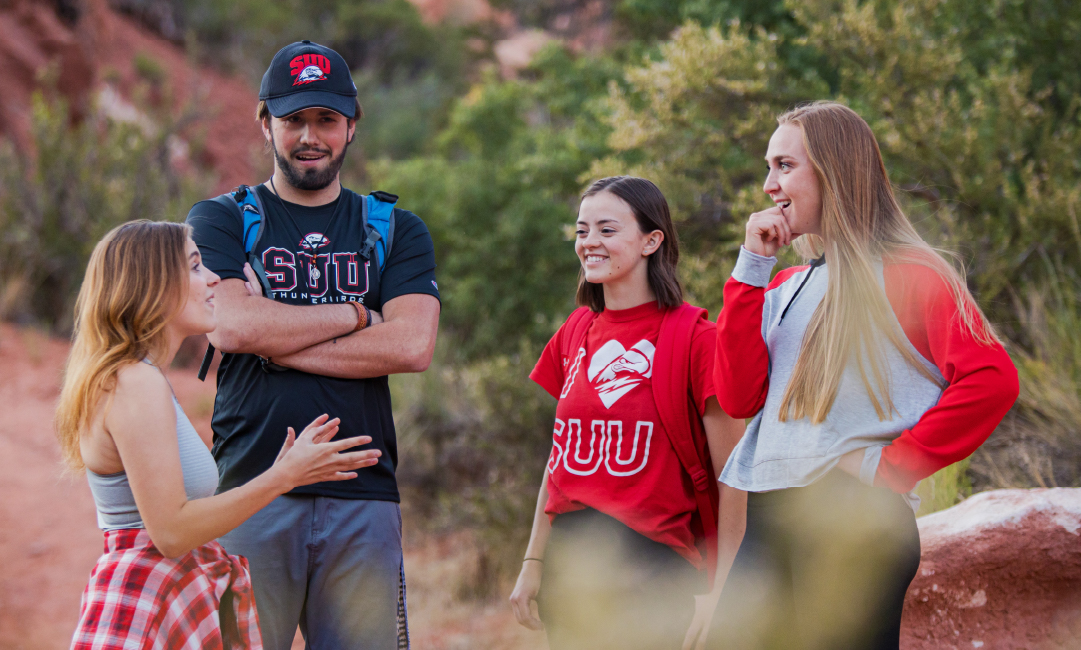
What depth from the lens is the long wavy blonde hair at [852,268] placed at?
A: 184 centimetres

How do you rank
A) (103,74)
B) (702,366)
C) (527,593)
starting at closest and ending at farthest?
1. (702,366)
2. (527,593)
3. (103,74)

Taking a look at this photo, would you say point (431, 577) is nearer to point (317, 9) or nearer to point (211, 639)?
point (211, 639)

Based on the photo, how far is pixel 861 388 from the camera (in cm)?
186

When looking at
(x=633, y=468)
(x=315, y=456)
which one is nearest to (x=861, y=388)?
(x=633, y=468)

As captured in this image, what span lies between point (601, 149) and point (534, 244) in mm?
1604

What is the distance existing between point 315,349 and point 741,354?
1182 millimetres

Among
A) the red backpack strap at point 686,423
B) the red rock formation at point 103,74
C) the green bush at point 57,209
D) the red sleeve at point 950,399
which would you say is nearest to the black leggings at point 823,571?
the red sleeve at point 950,399

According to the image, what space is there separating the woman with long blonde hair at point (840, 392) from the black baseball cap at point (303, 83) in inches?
51.8

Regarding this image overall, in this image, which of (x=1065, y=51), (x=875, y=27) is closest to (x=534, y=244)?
(x=875, y=27)

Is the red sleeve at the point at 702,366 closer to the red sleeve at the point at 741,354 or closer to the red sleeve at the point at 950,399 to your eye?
the red sleeve at the point at 741,354

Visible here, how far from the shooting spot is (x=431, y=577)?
6.65 m

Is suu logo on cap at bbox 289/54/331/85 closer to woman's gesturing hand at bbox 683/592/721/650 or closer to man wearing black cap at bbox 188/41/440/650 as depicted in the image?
man wearing black cap at bbox 188/41/440/650

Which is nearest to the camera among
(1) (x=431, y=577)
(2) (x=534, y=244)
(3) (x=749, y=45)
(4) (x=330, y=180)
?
(4) (x=330, y=180)

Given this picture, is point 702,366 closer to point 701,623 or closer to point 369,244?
point 701,623
